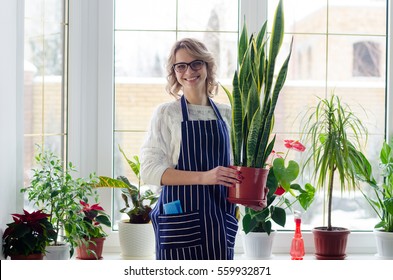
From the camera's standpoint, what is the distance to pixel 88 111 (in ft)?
14.2

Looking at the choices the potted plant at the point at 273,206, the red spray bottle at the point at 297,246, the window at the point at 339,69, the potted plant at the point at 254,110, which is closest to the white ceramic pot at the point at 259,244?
→ the potted plant at the point at 273,206

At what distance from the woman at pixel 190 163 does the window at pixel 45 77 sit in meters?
0.78

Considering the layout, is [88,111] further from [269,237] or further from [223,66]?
[269,237]

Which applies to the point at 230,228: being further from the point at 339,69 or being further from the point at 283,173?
the point at 339,69

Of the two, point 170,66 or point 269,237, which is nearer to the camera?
point 170,66

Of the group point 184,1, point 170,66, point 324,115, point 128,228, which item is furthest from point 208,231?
point 184,1

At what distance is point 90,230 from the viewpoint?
376cm

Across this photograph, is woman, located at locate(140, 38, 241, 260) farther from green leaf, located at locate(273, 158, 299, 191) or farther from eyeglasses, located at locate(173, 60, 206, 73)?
green leaf, located at locate(273, 158, 299, 191)

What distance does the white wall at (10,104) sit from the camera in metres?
3.01

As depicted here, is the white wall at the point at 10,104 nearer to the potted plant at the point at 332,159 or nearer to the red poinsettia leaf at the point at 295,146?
the red poinsettia leaf at the point at 295,146

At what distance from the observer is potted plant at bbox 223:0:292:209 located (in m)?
2.91

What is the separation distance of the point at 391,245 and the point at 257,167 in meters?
1.54

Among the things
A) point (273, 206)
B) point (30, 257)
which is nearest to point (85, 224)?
point (30, 257)

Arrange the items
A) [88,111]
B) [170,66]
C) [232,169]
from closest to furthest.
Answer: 1. [232,169]
2. [170,66]
3. [88,111]
